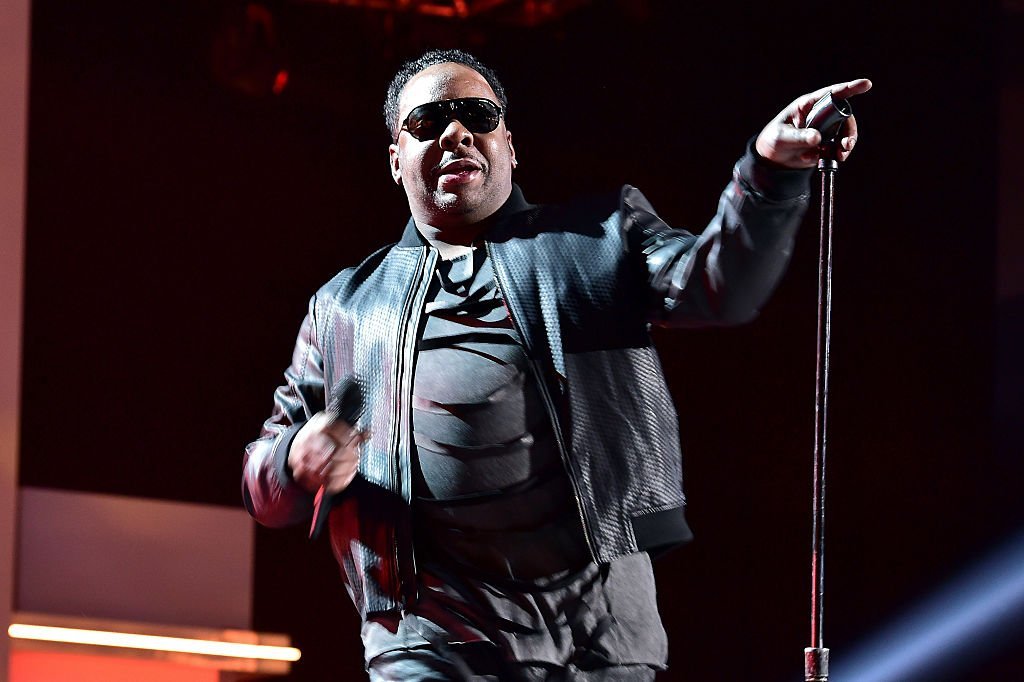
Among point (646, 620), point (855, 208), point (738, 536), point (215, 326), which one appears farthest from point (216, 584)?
point (646, 620)

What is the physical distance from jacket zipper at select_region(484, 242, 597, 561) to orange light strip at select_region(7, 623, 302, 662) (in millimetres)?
2358

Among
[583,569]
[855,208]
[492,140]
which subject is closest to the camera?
[583,569]

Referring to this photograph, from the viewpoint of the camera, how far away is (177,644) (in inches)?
186

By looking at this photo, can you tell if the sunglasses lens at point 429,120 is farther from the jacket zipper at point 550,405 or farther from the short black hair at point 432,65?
the jacket zipper at point 550,405

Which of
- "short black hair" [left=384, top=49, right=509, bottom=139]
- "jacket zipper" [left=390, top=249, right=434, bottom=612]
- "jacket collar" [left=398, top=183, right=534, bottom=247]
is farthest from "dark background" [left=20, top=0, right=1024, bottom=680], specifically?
"jacket zipper" [left=390, top=249, right=434, bottom=612]

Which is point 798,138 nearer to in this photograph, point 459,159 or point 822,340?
point 822,340

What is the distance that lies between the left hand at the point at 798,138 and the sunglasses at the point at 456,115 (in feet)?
1.91

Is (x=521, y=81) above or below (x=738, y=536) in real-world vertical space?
above

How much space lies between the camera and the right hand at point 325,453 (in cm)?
256

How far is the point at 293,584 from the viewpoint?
15.8ft

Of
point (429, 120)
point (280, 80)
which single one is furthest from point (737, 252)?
point (280, 80)

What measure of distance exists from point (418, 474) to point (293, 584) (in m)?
2.27

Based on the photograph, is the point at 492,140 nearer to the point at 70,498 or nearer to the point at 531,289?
the point at 531,289

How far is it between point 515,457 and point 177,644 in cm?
244
